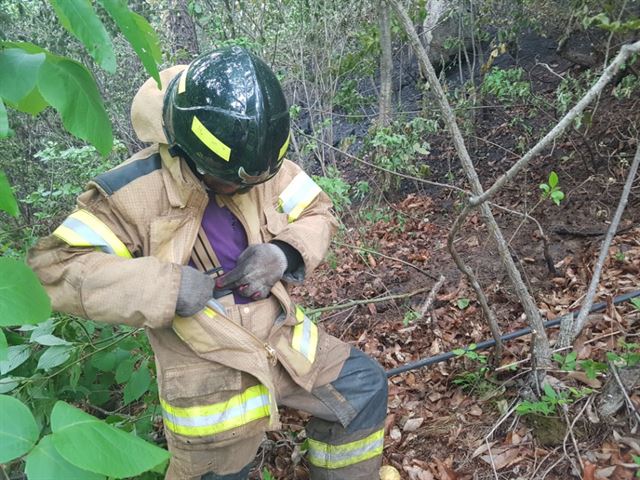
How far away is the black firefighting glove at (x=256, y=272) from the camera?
6.33 ft

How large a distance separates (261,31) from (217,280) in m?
4.66

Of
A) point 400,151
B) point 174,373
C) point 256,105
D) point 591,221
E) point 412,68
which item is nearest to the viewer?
point 256,105

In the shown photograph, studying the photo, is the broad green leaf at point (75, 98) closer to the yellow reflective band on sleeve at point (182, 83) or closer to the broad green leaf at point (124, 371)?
the yellow reflective band on sleeve at point (182, 83)

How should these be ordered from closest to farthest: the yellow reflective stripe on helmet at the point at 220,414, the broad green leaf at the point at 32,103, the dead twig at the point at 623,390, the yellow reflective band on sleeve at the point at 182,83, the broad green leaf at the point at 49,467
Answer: the broad green leaf at the point at 49,467 < the broad green leaf at the point at 32,103 < the yellow reflective band on sleeve at the point at 182,83 < the yellow reflective stripe on helmet at the point at 220,414 < the dead twig at the point at 623,390

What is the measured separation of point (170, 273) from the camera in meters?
1.68

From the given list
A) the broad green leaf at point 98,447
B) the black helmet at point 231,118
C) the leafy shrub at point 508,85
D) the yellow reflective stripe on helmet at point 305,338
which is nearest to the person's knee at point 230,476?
the yellow reflective stripe on helmet at point 305,338

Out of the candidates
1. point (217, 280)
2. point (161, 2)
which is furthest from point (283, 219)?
point (161, 2)

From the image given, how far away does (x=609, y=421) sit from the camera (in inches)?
86.2

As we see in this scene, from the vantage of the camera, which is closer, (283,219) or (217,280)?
(217,280)

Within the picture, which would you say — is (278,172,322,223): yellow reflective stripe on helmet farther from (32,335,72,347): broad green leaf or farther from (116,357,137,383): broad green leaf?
(32,335,72,347): broad green leaf

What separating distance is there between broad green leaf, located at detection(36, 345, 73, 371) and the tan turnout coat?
2.30 ft

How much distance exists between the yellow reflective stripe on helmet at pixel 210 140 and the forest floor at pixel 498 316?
5.68 feet

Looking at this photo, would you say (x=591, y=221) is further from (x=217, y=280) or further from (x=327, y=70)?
(x=327, y=70)

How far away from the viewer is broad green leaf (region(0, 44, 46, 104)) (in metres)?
0.98
